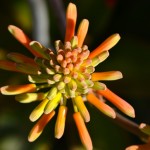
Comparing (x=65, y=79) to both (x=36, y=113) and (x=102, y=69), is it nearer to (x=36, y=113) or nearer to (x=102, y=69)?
(x=36, y=113)

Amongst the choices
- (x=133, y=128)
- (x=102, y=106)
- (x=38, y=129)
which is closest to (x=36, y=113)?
(x=38, y=129)

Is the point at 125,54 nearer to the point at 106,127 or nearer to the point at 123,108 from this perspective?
the point at 106,127

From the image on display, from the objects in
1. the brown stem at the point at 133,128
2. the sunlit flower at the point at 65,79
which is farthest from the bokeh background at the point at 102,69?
the sunlit flower at the point at 65,79

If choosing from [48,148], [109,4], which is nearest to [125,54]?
[109,4]

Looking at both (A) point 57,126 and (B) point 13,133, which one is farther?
(B) point 13,133

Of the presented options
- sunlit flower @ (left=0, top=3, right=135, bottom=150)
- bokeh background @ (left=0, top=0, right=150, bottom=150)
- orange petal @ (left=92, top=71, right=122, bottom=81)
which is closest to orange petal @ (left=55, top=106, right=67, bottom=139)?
sunlit flower @ (left=0, top=3, right=135, bottom=150)

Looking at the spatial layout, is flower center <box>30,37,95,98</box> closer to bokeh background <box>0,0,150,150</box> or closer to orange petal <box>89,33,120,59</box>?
orange petal <box>89,33,120,59</box>
